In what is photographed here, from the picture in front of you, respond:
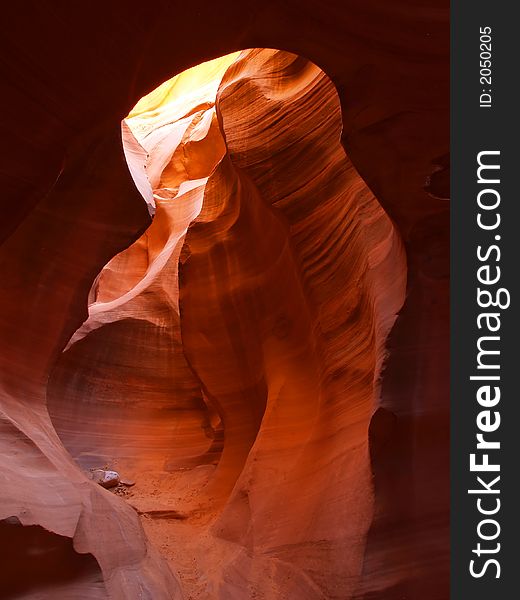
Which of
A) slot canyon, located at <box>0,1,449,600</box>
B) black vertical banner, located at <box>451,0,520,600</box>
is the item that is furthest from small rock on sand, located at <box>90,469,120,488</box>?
black vertical banner, located at <box>451,0,520,600</box>

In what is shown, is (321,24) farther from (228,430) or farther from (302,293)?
(228,430)

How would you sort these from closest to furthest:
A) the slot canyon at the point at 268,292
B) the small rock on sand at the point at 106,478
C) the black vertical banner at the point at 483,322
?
the black vertical banner at the point at 483,322 → the slot canyon at the point at 268,292 → the small rock on sand at the point at 106,478

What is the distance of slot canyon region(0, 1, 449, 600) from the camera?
477cm

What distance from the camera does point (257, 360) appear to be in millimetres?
8898

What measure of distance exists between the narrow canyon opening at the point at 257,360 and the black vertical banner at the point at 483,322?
1586 millimetres

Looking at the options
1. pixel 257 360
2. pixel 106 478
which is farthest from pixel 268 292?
pixel 106 478

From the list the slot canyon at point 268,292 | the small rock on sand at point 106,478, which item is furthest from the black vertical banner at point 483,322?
the small rock on sand at point 106,478

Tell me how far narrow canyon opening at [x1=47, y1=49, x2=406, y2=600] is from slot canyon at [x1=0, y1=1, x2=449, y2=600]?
3 cm

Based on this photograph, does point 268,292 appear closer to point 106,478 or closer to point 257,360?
point 257,360

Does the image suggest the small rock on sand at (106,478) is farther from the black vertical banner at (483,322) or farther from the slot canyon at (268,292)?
the black vertical banner at (483,322)

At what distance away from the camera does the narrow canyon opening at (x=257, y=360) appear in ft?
19.2

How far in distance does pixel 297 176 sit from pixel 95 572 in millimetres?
5003

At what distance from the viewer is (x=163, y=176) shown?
48.1 ft

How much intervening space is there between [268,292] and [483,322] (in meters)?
5.04
